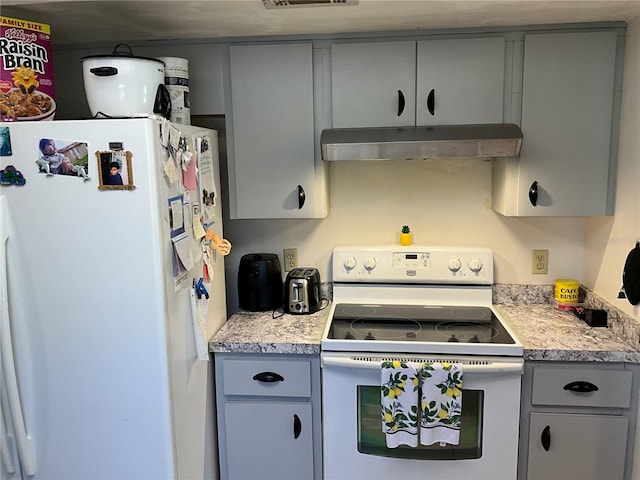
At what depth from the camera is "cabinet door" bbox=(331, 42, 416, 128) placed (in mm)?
2135

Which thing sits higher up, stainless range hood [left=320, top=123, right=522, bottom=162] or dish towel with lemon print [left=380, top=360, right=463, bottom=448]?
stainless range hood [left=320, top=123, right=522, bottom=162]

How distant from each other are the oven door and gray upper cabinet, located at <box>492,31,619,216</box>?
0.70 meters

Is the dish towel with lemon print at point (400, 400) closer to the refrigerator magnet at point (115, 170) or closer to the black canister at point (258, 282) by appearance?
the black canister at point (258, 282)

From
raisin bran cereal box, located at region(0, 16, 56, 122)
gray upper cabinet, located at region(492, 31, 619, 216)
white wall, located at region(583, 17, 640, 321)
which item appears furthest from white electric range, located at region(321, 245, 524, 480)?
raisin bran cereal box, located at region(0, 16, 56, 122)

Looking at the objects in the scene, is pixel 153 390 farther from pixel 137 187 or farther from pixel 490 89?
pixel 490 89

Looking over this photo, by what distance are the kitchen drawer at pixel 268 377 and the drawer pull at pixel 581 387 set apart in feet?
3.23

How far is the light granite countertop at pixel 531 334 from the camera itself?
1943mm

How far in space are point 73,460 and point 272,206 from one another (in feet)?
3.90

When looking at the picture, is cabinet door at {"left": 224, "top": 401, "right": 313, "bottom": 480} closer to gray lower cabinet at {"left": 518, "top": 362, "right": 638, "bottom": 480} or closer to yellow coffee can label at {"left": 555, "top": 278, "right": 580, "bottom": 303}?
gray lower cabinet at {"left": 518, "top": 362, "right": 638, "bottom": 480}

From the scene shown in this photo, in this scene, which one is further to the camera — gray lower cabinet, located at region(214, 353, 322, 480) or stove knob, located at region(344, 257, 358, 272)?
stove knob, located at region(344, 257, 358, 272)

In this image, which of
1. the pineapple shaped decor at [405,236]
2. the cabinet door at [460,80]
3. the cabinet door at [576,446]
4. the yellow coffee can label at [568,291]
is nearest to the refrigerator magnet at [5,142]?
the cabinet door at [460,80]

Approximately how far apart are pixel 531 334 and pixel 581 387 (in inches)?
10.0

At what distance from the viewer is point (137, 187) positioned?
5.14 feet

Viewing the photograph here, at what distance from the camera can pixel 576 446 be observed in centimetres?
201
